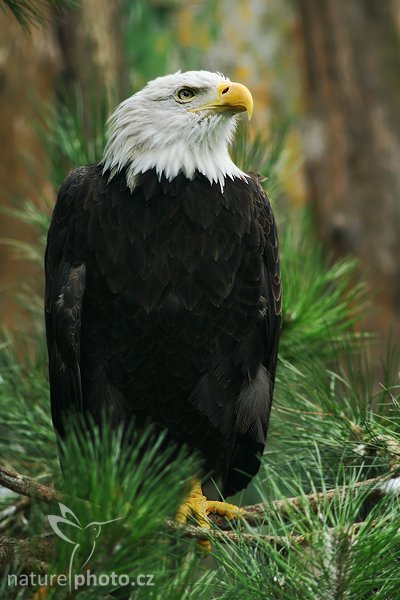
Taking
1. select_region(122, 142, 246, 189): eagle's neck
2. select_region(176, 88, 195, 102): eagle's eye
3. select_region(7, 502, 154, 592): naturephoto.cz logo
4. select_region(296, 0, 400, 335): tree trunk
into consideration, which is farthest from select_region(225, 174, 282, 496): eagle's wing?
select_region(296, 0, 400, 335): tree trunk

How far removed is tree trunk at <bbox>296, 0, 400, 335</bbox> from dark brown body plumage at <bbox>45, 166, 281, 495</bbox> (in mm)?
3728

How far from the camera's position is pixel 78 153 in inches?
134

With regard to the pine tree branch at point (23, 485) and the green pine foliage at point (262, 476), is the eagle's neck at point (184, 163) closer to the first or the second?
the green pine foliage at point (262, 476)

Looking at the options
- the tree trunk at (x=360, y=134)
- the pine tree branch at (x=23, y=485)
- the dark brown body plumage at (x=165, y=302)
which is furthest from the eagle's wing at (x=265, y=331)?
the tree trunk at (x=360, y=134)

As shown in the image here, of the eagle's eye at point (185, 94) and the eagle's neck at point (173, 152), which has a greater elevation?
the eagle's eye at point (185, 94)

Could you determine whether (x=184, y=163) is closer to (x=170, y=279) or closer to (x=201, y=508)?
(x=170, y=279)

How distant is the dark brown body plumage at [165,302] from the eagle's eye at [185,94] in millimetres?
307

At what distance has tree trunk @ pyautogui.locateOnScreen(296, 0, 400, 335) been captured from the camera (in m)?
6.71

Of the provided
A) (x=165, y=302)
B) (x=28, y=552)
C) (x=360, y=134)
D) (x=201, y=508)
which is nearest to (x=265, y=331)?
(x=165, y=302)

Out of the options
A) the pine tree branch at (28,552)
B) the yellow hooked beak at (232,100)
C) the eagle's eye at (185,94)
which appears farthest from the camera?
the eagle's eye at (185,94)

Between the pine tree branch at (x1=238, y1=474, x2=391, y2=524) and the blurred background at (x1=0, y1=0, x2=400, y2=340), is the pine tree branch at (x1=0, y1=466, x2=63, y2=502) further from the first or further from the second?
the blurred background at (x1=0, y1=0, x2=400, y2=340)

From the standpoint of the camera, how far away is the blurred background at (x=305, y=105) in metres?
4.98

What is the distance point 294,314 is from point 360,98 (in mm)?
4131

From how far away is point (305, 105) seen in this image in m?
7.55
